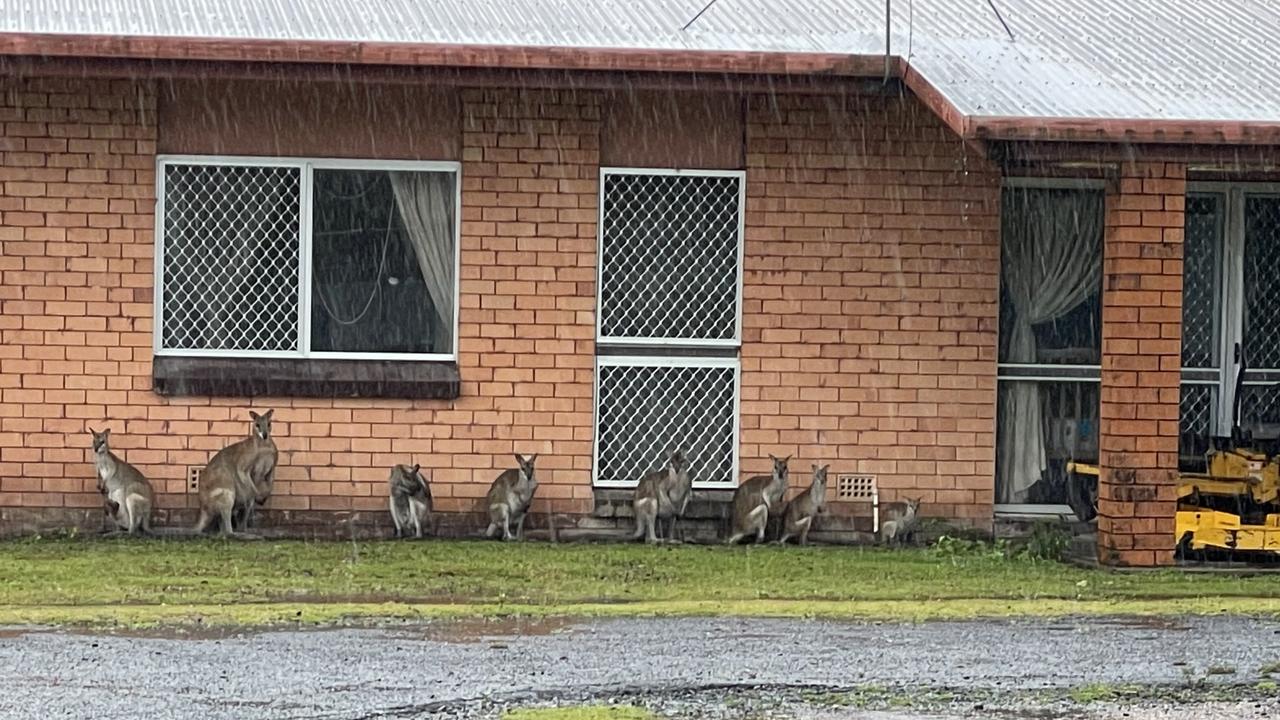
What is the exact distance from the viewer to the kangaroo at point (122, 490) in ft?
44.9

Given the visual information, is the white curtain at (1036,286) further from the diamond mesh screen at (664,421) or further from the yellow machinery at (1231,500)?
the diamond mesh screen at (664,421)

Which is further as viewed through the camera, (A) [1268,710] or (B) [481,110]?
(B) [481,110]

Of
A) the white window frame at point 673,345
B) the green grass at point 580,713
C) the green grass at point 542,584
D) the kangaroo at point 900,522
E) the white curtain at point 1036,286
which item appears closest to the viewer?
the green grass at point 580,713

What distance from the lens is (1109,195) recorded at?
41.9 feet

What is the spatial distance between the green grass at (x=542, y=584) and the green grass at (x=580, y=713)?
244cm

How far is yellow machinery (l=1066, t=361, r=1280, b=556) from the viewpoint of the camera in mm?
13156

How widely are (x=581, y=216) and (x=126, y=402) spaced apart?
3112 millimetres

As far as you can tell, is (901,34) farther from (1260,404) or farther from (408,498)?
(408,498)

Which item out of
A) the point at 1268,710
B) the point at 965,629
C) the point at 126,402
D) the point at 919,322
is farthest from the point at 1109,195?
the point at 126,402

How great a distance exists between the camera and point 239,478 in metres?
13.8

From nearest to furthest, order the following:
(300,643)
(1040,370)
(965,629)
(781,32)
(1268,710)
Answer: (1268,710)
(300,643)
(965,629)
(781,32)
(1040,370)

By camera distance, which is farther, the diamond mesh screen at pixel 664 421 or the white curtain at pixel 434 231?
the diamond mesh screen at pixel 664 421

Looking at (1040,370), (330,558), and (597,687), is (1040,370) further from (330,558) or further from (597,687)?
(597,687)

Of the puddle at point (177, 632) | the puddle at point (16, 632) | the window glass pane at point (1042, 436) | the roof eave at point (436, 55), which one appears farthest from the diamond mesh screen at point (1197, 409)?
the puddle at point (16, 632)
